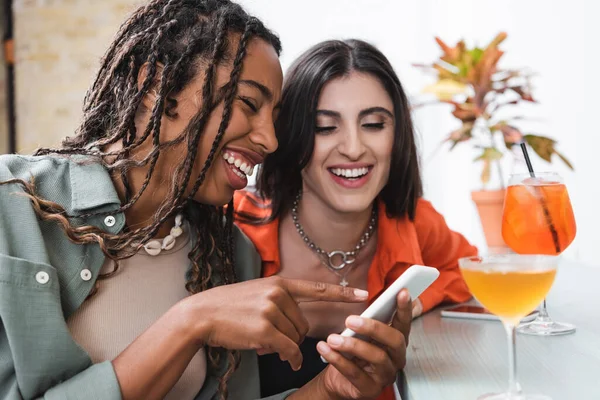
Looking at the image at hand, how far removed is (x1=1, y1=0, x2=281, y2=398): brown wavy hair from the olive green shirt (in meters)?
0.03

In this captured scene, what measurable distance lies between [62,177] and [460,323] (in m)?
0.86

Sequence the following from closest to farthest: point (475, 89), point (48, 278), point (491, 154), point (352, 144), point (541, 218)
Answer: point (48, 278) → point (541, 218) → point (352, 144) → point (491, 154) → point (475, 89)

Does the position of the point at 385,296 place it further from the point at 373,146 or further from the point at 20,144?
the point at 20,144

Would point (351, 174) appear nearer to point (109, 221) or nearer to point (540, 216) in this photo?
point (540, 216)

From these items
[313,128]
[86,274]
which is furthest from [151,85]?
[313,128]

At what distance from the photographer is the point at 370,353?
3.22 feet

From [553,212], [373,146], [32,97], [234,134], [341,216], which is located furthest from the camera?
[32,97]

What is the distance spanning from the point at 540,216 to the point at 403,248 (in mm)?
531

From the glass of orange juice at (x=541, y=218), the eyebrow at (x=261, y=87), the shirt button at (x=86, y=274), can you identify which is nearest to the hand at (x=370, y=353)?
the glass of orange juice at (x=541, y=218)

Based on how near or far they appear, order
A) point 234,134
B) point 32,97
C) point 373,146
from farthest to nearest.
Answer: point 32,97 → point 373,146 → point 234,134

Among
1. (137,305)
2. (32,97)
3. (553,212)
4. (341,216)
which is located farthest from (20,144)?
(553,212)

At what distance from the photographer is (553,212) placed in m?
1.19

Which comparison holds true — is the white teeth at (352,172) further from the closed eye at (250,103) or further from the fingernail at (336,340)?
the fingernail at (336,340)

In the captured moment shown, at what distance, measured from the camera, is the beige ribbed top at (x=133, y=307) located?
45.3 inches
